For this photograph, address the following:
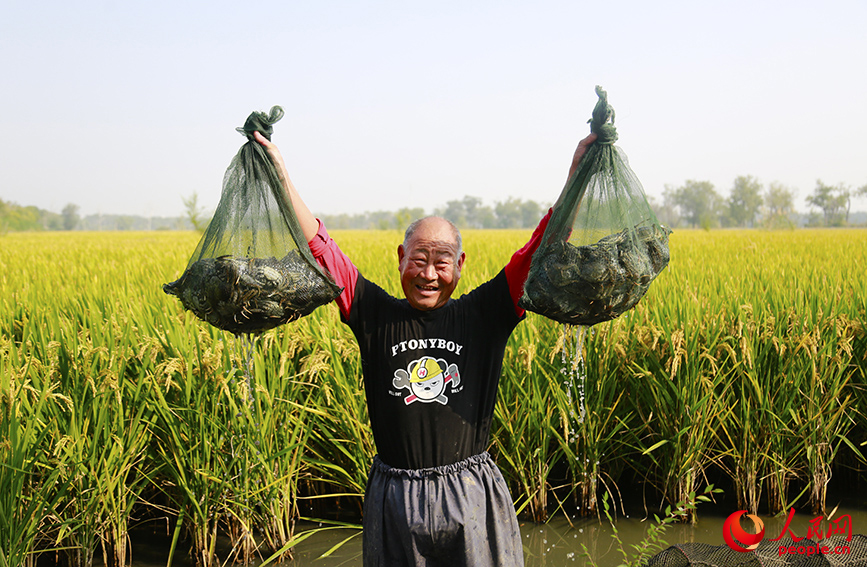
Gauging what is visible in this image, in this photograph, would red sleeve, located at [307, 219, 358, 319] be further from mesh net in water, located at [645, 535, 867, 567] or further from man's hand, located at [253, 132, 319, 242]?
mesh net in water, located at [645, 535, 867, 567]

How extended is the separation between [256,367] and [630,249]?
1707 mm

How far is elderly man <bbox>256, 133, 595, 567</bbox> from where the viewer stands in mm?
1492

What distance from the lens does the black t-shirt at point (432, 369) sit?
1.53 metres

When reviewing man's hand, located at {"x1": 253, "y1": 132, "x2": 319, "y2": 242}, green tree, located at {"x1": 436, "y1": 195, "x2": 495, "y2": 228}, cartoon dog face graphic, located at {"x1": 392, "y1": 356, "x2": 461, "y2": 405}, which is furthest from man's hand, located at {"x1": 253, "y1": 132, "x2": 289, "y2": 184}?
green tree, located at {"x1": 436, "y1": 195, "x2": 495, "y2": 228}

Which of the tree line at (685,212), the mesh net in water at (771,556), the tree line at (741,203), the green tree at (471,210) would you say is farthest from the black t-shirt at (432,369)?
the green tree at (471,210)

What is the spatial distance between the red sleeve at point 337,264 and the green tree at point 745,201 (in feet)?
267

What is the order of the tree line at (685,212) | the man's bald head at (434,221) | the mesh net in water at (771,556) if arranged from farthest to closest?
the tree line at (685,212) → the mesh net in water at (771,556) → the man's bald head at (434,221)

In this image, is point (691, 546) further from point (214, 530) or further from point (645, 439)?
point (214, 530)

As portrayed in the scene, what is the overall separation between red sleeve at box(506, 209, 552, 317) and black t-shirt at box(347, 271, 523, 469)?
21 millimetres

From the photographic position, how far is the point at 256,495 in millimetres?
2508

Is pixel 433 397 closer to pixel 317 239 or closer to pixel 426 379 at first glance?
pixel 426 379

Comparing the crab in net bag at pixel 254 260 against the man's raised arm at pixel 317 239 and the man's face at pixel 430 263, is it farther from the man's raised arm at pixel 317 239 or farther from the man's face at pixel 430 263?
the man's face at pixel 430 263

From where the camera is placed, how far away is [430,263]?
152 centimetres

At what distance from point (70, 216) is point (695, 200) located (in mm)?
100347
